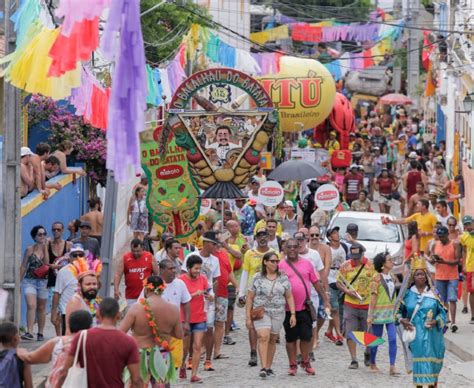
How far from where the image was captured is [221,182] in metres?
23.7

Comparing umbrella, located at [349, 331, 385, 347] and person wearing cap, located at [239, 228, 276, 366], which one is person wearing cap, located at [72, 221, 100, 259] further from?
umbrella, located at [349, 331, 385, 347]

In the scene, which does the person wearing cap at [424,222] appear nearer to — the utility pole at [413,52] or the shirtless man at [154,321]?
the shirtless man at [154,321]

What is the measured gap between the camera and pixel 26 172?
68.4 feet

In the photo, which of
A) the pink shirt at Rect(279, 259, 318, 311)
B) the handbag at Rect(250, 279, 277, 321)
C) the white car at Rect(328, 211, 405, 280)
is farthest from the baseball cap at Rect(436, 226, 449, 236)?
the handbag at Rect(250, 279, 277, 321)

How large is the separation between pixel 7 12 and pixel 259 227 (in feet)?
25.9

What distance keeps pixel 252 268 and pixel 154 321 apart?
14.3 feet

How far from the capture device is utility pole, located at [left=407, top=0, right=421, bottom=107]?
6744 cm

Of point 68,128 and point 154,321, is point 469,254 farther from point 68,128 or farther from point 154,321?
point 154,321

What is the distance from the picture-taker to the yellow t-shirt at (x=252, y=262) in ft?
59.0

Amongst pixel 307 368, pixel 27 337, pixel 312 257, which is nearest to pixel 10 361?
pixel 307 368

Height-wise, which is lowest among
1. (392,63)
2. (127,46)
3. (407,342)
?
(407,342)

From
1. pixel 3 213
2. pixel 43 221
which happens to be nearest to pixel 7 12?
pixel 3 213

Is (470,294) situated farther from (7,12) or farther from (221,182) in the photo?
(7,12)

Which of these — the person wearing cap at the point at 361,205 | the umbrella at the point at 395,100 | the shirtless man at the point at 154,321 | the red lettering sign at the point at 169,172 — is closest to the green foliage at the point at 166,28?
the person wearing cap at the point at 361,205
